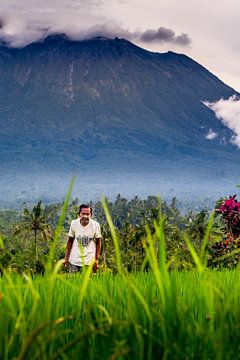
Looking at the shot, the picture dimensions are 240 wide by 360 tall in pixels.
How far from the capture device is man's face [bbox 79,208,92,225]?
8336mm

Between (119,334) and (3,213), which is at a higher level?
(3,213)

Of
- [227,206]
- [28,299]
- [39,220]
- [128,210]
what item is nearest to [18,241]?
[39,220]

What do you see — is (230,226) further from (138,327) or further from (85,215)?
(138,327)

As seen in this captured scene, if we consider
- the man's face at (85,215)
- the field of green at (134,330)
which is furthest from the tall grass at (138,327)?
the man's face at (85,215)

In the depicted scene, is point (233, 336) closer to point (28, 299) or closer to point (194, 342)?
point (194, 342)

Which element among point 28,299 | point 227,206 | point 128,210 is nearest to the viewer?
point 28,299

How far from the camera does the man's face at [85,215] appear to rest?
8336 mm

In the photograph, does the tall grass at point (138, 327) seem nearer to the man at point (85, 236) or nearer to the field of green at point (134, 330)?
the field of green at point (134, 330)

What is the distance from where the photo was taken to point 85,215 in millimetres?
8391

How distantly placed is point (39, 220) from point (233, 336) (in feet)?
168

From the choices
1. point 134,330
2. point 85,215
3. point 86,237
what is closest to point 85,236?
point 86,237

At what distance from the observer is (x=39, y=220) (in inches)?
2079

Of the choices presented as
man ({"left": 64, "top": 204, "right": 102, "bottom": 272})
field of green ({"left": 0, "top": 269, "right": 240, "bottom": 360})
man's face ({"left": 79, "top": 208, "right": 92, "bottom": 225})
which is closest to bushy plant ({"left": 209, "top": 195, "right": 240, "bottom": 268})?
man ({"left": 64, "top": 204, "right": 102, "bottom": 272})

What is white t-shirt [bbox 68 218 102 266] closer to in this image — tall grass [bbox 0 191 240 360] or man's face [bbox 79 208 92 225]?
man's face [bbox 79 208 92 225]
